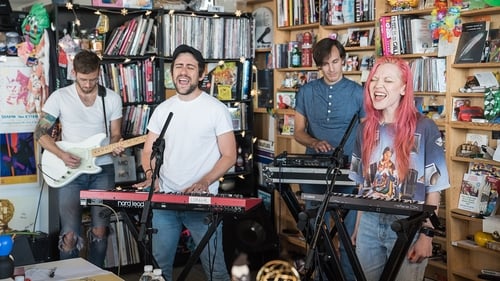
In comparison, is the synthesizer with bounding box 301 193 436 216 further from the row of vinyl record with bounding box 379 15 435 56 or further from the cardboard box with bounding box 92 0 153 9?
the cardboard box with bounding box 92 0 153 9

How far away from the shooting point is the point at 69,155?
13.4 feet

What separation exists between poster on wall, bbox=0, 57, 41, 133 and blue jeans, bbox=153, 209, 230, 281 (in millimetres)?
1755

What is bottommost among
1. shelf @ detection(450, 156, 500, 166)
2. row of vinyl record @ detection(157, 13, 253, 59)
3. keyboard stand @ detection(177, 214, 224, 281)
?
keyboard stand @ detection(177, 214, 224, 281)

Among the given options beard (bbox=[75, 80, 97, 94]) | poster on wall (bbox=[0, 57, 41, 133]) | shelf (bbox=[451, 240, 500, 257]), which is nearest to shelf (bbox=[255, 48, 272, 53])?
beard (bbox=[75, 80, 97, 94])

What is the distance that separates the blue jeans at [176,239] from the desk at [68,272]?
0.83 metres

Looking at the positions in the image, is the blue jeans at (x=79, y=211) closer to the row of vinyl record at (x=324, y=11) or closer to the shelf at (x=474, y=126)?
the row of vinyl record at (x=324, y=11)

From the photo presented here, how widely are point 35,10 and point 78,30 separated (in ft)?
0.97

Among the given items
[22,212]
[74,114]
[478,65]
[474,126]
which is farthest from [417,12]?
[22,212]

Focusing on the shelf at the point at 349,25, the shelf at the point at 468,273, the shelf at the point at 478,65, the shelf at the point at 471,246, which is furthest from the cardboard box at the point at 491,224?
the shelf at the point at 349,25

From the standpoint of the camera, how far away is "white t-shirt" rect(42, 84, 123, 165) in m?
4.11

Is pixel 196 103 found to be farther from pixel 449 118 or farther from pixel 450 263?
pixel 450 263

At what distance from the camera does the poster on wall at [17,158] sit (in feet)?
14.8

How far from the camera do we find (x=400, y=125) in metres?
2.44

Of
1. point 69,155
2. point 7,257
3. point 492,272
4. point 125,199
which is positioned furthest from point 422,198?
point 69,155
